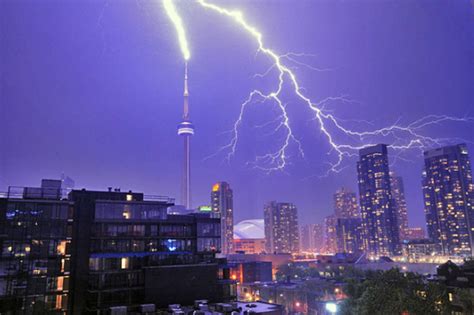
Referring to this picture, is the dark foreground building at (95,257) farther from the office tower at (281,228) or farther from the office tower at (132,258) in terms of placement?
the office tower at (281,228)

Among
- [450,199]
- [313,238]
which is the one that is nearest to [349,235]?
[450,199]

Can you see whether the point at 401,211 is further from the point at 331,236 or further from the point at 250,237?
the point at 250,237

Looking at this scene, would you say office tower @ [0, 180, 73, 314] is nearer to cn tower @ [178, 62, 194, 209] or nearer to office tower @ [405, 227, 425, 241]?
cn tower @ [178, 62, 194, 209]

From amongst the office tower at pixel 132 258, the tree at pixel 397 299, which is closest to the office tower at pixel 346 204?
the tree at pixel 397 299

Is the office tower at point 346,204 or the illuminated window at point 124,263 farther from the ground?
the office tower at point 346,204

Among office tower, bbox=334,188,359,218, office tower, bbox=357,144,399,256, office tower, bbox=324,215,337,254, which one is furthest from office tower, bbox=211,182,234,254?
office tower, bbox=334,188,359,218

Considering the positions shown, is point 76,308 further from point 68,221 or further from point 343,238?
point 343,238

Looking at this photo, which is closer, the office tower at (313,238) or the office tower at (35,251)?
the office tower at (35,251)

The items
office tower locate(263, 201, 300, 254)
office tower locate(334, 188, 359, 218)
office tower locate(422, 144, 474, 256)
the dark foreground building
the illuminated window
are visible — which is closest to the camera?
the dark foreground building
